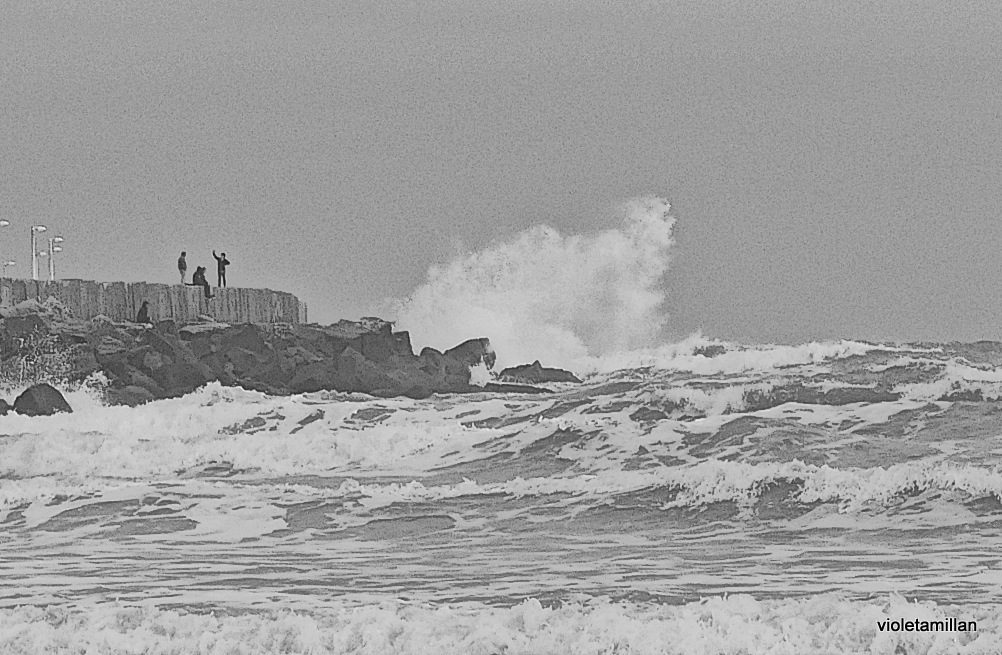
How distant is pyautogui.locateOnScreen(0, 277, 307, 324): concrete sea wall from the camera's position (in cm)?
2836

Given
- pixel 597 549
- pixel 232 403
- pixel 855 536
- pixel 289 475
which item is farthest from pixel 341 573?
pixel 232 403

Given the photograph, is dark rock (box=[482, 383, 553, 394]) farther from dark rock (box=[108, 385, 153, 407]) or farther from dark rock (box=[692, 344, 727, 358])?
dark rock (box=[692, 344, 727, 358])

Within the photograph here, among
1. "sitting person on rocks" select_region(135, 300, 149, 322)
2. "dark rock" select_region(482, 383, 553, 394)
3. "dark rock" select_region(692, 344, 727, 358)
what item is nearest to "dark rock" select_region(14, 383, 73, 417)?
"dark rock" select_region(482, 383, 553, 394)

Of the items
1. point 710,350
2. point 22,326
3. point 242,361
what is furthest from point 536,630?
point 710,350

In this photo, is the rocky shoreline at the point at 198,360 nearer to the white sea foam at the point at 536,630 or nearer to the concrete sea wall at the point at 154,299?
the concrete sea wall at the point at 154,299

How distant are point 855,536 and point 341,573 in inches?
127

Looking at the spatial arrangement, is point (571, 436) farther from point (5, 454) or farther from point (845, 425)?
point (5, 454)

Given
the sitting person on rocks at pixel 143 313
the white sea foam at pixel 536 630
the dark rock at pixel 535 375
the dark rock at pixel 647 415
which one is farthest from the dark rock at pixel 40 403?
the white sea foam at pixel 536 630

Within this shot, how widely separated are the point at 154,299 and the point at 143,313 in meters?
0.87

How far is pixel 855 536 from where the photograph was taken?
10.8 m

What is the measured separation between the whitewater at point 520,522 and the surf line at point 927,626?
0.13ft

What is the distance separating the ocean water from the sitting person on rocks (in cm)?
794

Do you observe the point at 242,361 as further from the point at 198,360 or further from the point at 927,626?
the point at 927,626

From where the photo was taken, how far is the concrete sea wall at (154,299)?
2836 centimetres
